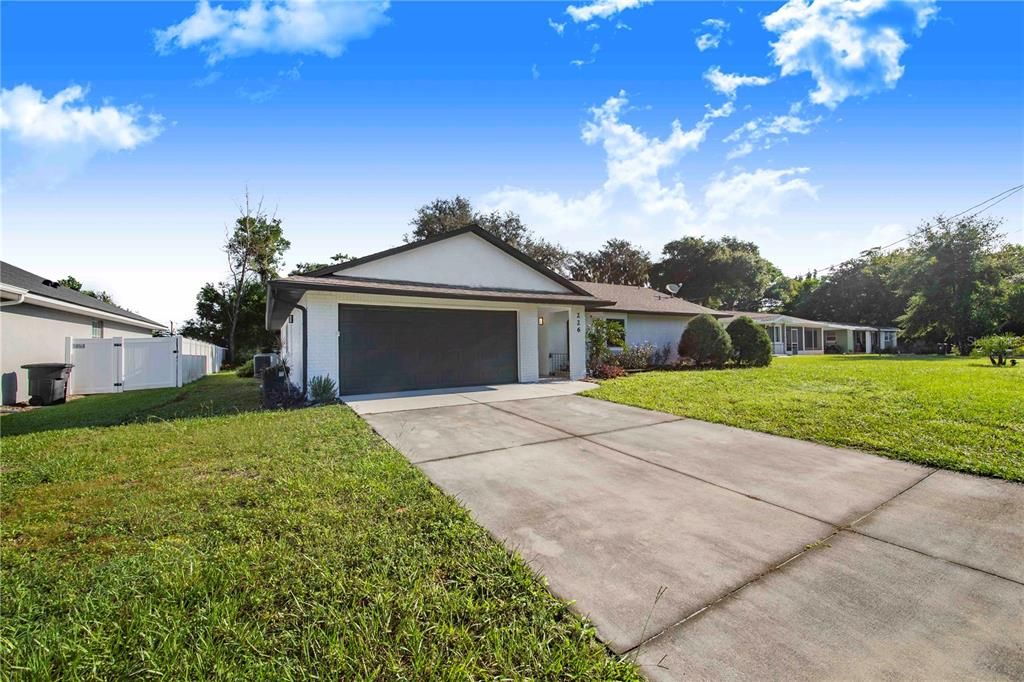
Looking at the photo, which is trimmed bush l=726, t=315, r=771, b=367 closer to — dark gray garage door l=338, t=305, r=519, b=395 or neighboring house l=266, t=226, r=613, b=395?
neighboring house l=266, t=226, r=613, b=395

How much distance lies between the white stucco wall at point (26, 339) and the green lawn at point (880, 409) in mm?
14354

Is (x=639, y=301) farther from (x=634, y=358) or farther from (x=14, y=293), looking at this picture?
(x=14, y=293)

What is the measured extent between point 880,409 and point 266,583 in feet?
29.5

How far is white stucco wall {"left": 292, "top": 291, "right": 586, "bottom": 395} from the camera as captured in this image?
9.25 meters

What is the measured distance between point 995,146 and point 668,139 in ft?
33.0

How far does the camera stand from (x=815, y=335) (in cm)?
3338

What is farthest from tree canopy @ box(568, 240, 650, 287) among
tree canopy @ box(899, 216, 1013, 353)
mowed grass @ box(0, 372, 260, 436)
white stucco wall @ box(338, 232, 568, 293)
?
mowed grass @ box(0, 372, 260, 436)

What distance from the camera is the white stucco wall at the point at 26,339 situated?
982 centimetres

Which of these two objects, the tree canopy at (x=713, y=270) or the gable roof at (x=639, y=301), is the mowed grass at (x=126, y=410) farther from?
the tree canopy at (x=713, y=270)

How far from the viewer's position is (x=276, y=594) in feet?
6.98

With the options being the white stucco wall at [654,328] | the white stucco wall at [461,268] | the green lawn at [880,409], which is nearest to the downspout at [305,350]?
the white stucco wall at [461,268]

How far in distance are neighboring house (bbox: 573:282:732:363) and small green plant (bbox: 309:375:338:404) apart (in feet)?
33.7

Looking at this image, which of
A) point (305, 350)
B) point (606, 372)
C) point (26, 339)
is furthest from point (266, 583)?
point (26, 339)

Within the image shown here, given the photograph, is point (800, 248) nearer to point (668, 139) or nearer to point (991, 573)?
point (668, 139)
